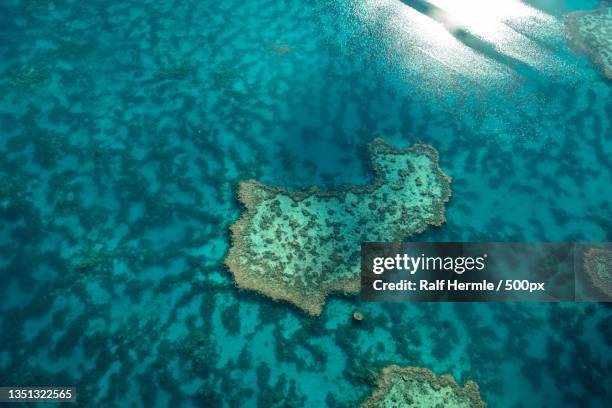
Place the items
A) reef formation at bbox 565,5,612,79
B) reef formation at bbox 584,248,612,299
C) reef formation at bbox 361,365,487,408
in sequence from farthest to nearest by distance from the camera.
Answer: reef formation at bbox 565,5,612,79
reef formation at bbox 584,248,612,299
reef formation at bbox 361,365,487,408

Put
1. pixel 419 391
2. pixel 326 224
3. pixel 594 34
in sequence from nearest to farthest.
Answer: pixel 419 391 → pixel 326 224 → pixel 594 34

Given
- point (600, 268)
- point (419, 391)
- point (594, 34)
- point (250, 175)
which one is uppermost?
point (594, 34)

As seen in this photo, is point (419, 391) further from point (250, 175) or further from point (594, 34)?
point (594, 34)

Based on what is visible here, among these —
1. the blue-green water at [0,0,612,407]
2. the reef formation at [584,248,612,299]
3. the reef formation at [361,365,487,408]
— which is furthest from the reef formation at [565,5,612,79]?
the reef formation at [361,365,487,408]

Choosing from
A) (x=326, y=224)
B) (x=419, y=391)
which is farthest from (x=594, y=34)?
(x=419, y=391)

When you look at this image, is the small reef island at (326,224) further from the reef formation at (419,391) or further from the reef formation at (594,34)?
the reef formation at (594,34)

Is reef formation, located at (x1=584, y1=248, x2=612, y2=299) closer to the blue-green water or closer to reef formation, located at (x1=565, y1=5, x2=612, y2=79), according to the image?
the blue-green water

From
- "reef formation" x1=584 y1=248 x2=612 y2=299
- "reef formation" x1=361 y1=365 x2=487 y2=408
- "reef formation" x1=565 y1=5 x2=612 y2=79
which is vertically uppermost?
"reef formation" x1=565 y1=5 x2=612 y2=79
